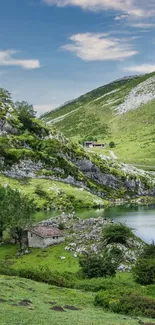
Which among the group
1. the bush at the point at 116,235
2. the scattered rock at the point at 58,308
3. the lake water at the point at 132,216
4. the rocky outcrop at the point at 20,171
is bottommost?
the lake water at the point at 132,216

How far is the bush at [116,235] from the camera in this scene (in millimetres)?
84562

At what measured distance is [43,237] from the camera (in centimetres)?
9162

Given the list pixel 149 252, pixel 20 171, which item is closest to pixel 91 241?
pixel 149 252

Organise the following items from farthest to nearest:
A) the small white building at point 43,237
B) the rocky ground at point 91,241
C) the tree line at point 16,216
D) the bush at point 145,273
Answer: the small white building at point 43,237 < the tree line at point 16,216 < the rocky ground at point 91,241 < the bush at point 145,273

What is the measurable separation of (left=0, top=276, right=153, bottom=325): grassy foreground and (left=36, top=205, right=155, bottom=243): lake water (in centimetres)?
5741

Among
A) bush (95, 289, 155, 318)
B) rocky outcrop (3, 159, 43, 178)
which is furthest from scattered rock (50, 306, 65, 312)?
rocky outcrop (3, 159, 43, 178)

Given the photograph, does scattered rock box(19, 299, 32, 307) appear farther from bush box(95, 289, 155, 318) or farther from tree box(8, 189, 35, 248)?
tree box(8, 189, 35, 248)

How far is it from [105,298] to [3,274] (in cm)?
1806

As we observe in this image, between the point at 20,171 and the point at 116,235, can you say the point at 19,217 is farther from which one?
the point at 20,171

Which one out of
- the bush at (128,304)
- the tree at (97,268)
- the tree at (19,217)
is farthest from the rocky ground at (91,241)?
the bush at (128,304)

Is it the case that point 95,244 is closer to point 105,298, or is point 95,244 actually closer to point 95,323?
point 105,298

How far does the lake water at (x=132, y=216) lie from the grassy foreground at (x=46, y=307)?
57.4m

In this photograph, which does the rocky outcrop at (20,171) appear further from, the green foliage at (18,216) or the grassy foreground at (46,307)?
the grassy foreground at (46,307)

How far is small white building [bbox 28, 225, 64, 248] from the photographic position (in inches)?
3637
